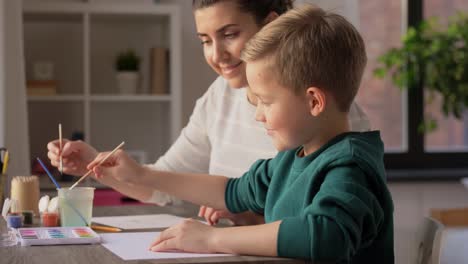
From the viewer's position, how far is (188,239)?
137 centimetres

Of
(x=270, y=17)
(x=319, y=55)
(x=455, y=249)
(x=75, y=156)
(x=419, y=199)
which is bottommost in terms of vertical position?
(x=419, y=199)

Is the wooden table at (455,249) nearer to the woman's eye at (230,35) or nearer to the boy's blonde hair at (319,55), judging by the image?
the boy's blonde hair at (319,55)

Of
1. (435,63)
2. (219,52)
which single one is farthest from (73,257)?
(435,63)

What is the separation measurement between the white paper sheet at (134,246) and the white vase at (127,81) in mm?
2228

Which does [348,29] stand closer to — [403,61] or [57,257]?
[57,257]

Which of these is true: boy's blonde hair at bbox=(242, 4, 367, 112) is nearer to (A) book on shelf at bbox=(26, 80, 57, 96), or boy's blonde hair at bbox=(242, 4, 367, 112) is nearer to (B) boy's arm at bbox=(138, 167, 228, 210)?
(B) boy's arm at bbox=(138, 167, 228, 210)

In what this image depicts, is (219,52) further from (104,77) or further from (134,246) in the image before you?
(104,77)

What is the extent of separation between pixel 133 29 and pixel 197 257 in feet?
9.20

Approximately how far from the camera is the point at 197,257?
1335 millimetres

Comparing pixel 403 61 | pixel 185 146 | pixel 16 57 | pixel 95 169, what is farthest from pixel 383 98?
pixel 95 169

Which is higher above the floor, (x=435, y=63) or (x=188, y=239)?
(x=435, y=63)

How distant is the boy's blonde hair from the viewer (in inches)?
54.9

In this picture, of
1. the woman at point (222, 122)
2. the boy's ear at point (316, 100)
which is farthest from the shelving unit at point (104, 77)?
the boy's ear at point (316, 100)

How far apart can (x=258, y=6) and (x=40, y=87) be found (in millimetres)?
1880
